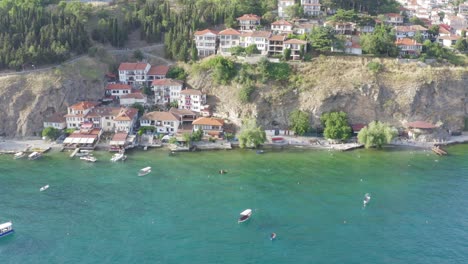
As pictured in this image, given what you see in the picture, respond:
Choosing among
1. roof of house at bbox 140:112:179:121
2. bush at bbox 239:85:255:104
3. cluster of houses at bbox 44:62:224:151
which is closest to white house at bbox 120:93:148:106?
cluster of houses at bbox 44:62:224:151

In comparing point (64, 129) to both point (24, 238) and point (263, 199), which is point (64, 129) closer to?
point (24, 238)

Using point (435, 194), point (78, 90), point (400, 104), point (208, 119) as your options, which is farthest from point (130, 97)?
point (435, 194)

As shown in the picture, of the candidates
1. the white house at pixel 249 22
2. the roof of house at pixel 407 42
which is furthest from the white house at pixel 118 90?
the roof of house at pixel 407 42

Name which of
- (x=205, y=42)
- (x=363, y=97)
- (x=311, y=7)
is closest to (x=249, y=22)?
(x=205, y=42)

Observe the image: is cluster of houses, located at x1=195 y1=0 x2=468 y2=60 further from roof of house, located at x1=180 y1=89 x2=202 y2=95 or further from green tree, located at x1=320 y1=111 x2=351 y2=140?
green tree, located at x1=320 y1=111 x2=351 y2=140

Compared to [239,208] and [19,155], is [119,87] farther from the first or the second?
[239,208]

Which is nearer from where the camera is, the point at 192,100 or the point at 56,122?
the point at 56,122
